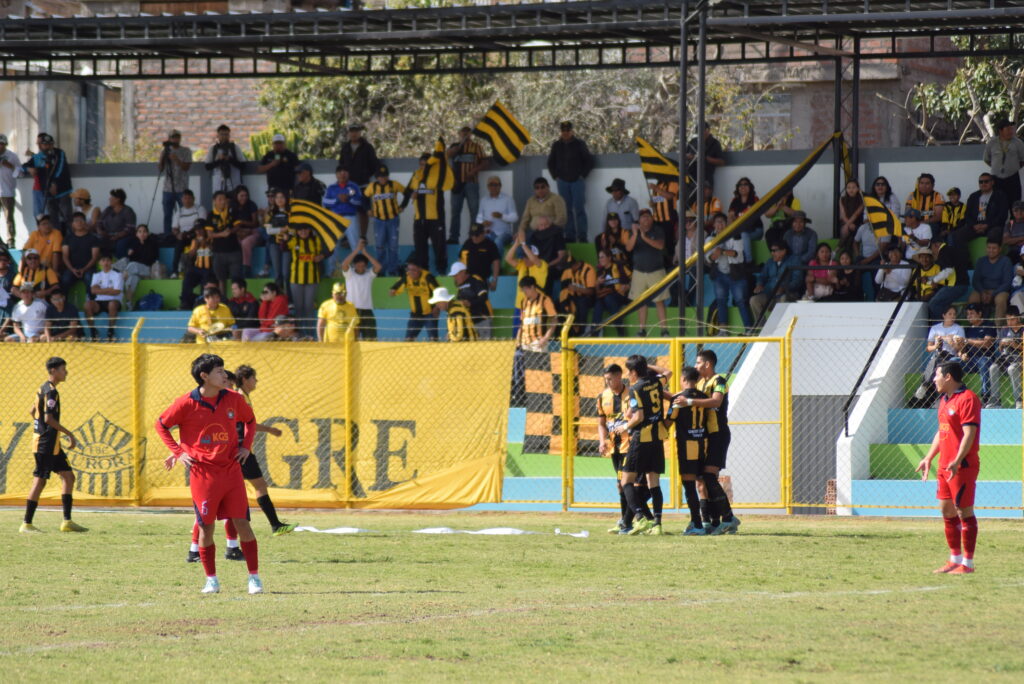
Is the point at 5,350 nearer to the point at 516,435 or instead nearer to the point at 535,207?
the point at 516,435

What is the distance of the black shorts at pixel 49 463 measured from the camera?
1628 centimetres

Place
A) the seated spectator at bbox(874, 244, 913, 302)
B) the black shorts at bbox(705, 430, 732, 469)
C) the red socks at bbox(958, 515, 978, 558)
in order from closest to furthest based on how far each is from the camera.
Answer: the red socks at bbox(958, 515, 978, 558) → the black shorts at bbox(705, 430, 732, 469) → the seated spectator at bbox(874, 244, 913, 302)

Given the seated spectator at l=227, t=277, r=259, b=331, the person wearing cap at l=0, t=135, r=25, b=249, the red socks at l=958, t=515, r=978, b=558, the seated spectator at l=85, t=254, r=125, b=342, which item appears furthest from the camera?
the person wearing cap at l=0, t=135, r=25, b=249

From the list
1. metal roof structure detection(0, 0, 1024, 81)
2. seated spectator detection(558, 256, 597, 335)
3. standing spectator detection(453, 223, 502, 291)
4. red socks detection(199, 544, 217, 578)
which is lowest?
red socks detection(199, 544, 217, 578)

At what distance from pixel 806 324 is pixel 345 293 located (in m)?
7.13

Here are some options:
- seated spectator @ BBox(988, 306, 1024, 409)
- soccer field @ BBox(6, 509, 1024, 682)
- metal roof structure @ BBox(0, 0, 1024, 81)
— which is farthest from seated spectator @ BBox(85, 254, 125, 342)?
seated spectator @ BBox(988, 306, 1024, 409)

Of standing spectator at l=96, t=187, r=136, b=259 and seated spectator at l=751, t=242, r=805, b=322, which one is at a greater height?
standing spectator at l=96, t=187, r=136, b=259

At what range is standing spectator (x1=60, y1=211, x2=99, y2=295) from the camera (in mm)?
26000

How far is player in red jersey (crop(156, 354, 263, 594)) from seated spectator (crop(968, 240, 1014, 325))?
12.5 meters

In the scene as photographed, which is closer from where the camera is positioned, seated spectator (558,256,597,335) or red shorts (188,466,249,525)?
red shorts (188,466,249,525)

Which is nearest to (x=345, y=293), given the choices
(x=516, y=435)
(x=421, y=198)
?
(x=421, y=198)

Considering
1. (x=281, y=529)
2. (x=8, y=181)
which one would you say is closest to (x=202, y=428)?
(x=281, y=529)

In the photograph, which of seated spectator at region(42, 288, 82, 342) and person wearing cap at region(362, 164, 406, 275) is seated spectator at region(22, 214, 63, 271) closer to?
seated spectator at region(42, 288, 82, 342)

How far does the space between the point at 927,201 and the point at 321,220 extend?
971 centimetres
